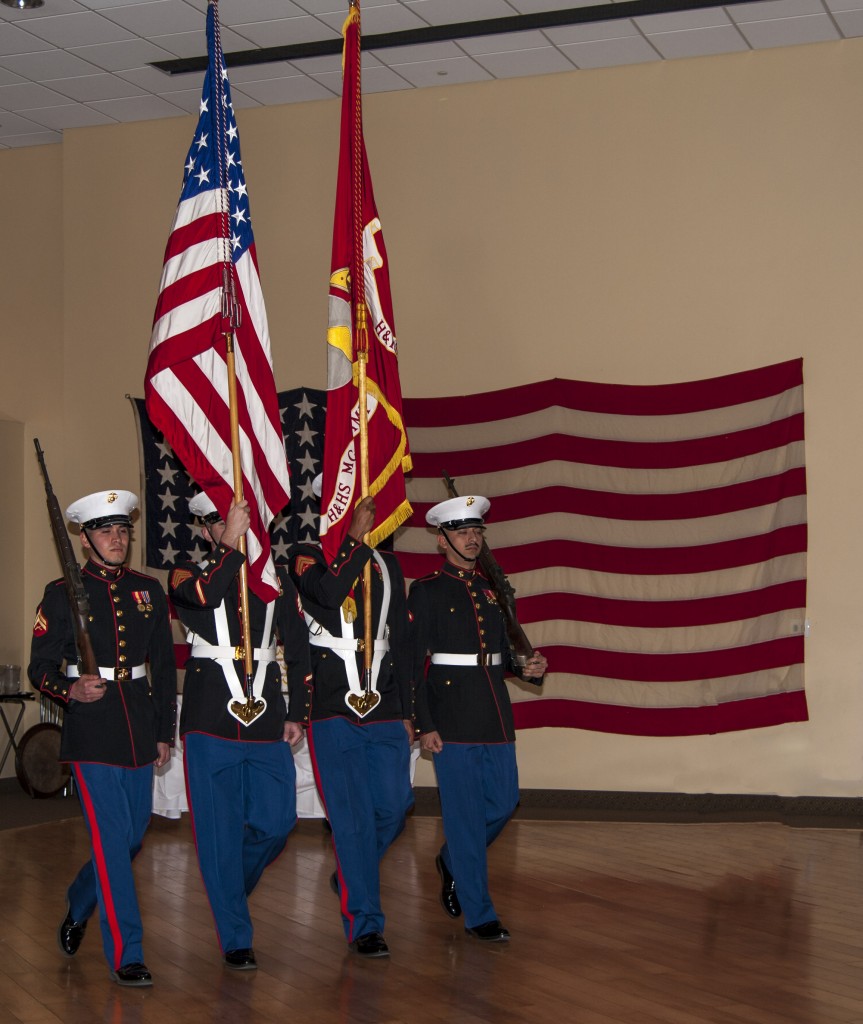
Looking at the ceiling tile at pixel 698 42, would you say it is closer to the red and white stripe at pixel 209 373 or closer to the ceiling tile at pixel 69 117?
the red and white stripe at pixel 209 373

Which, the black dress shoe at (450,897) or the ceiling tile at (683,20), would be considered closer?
the black dress shoe at (450,897)

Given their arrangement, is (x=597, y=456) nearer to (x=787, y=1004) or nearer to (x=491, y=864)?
(x=491, y=864)

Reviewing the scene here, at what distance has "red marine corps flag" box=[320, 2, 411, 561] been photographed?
197 inches

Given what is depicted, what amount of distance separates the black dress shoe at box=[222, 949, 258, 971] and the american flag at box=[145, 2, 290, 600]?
1.34 m

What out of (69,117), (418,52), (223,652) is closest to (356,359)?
(223,652)

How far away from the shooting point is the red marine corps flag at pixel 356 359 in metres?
5.01

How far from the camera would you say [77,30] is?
24.2ft

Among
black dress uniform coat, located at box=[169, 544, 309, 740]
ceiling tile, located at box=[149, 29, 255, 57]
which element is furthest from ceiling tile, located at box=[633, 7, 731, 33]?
black dress uniform coat, located at box=[169, 544, 309, 740]

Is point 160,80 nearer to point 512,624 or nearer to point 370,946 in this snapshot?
point 512,624

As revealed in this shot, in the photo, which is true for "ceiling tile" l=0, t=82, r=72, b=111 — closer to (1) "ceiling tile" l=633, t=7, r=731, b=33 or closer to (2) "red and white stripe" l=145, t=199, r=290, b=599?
(1) "ceiling tile" l=633, t=7, r=731, b=33

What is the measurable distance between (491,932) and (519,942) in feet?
0.33

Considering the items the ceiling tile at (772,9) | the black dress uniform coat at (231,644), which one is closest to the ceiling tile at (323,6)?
the ceiling tile at (772,9)

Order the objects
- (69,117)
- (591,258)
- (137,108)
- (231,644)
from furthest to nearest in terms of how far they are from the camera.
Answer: (69,117) < (137,108) < (591,258) < (231,644)

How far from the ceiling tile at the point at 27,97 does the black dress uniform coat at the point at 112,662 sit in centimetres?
487
